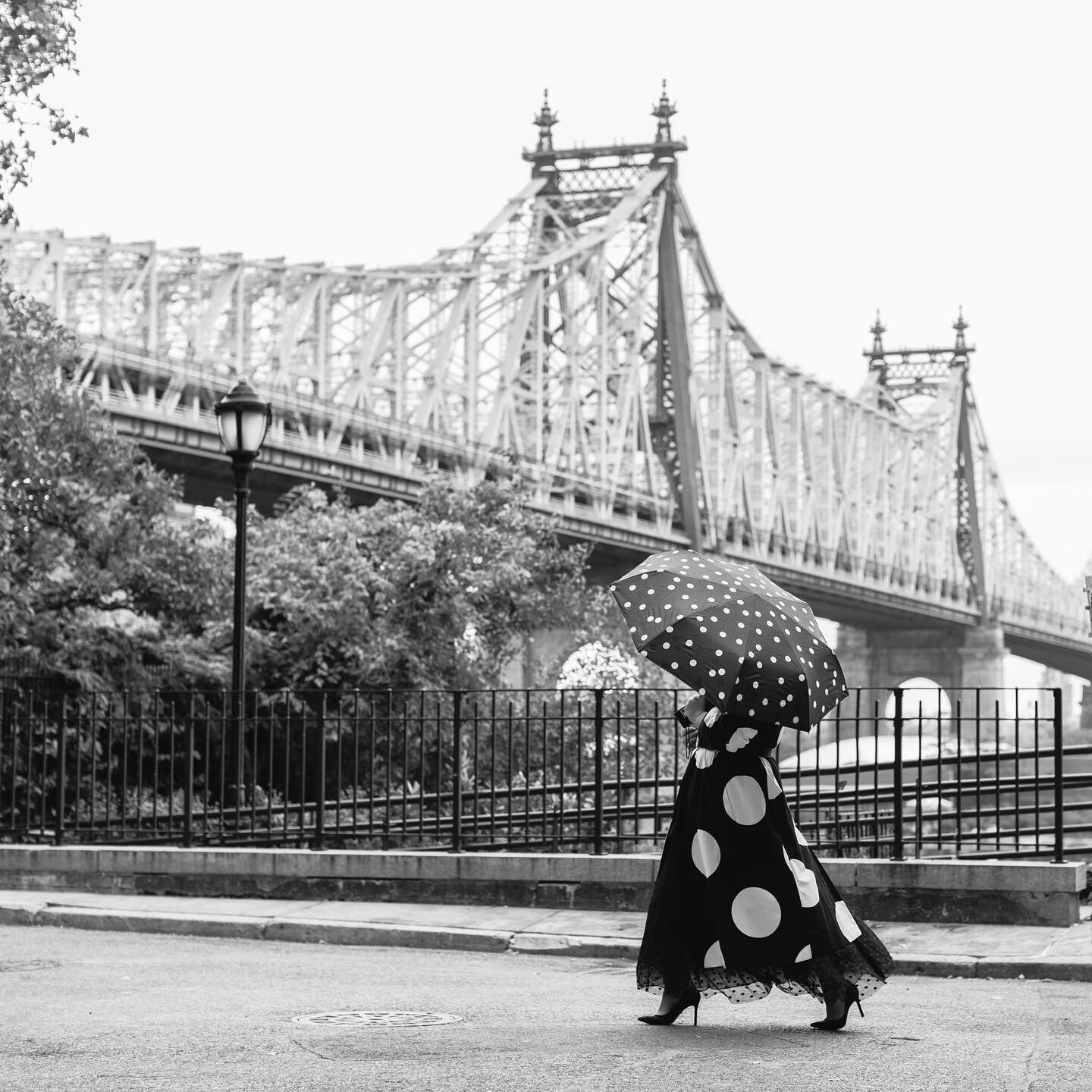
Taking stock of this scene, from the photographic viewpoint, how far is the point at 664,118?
61719mm

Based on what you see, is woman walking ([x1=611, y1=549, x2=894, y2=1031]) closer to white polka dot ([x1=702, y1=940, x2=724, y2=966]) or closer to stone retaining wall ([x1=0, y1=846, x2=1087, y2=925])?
white polka dot ([x1=702, y1=940, x2=724, y2=966])

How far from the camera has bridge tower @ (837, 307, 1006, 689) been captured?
80562 mm

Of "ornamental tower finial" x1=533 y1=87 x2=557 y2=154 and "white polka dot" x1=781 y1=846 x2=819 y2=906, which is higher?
"ornamental tower finial" x1=533 y1=87 x2=557 y2=154

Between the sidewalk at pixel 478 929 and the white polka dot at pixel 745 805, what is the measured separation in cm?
309

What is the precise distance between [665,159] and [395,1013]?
5724 centimetres

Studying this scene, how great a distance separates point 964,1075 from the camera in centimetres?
648

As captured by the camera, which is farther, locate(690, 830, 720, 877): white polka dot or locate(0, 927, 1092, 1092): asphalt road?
locate(690, 830, 720, 877): white polka dot

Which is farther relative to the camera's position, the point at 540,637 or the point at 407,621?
the point at 540,637

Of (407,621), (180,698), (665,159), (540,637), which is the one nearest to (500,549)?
(407,621)

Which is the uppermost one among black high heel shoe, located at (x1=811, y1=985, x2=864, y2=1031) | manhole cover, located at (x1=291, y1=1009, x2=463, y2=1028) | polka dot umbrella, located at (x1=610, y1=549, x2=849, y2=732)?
polka dot umbrella, located at (x1=610, y1=549, x2=849, y2=732)

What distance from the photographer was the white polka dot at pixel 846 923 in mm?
7402

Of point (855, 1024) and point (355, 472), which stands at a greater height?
point (355, 472)

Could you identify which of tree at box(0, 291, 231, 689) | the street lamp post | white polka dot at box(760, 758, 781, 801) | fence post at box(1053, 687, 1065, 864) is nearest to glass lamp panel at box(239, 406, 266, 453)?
the street lamp post

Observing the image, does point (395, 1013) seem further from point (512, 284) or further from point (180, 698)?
point (512, 284)
